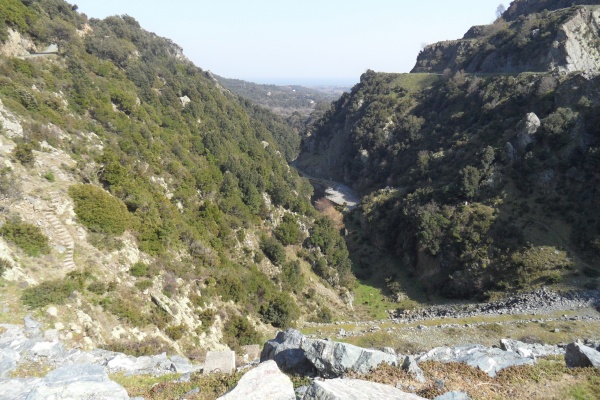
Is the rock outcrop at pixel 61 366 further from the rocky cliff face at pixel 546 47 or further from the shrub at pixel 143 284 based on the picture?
the rocky cliff face at pixel 546 47

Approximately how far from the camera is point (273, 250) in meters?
37.2

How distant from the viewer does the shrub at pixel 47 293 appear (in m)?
15.2

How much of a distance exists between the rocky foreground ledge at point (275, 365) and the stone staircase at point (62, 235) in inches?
167

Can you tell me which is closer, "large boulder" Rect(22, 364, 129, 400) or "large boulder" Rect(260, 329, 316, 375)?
"large boulder" Rect(22, 364, 129, 400)

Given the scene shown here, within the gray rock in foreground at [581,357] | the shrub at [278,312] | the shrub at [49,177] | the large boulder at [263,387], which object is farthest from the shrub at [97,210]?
the gray rock in foreground at [581,357]

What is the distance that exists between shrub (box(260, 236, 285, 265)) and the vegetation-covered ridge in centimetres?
14

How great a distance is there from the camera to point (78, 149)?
1025 inches

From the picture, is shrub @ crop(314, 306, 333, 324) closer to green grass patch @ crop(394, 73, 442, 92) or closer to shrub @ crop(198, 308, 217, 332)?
shrub @ crop(198, 308, 217, 332)

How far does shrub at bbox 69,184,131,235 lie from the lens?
2083 cm

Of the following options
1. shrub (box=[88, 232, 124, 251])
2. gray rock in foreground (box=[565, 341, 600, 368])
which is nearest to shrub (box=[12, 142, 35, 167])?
shrub (box=[88, 232, 124, 251])

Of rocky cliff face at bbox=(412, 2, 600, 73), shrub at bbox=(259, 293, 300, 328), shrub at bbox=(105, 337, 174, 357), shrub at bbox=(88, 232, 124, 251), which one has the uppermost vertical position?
rocky cliff face at bbox=(412, 2, 600, 73)

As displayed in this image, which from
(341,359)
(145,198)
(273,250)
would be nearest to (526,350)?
(341,359)

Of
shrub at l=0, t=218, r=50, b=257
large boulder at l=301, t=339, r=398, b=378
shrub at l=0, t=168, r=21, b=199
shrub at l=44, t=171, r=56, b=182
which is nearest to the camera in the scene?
large boulder at l=301, t=339, r=398, b=378

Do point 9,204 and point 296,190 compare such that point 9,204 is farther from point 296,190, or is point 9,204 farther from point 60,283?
point 296,190
